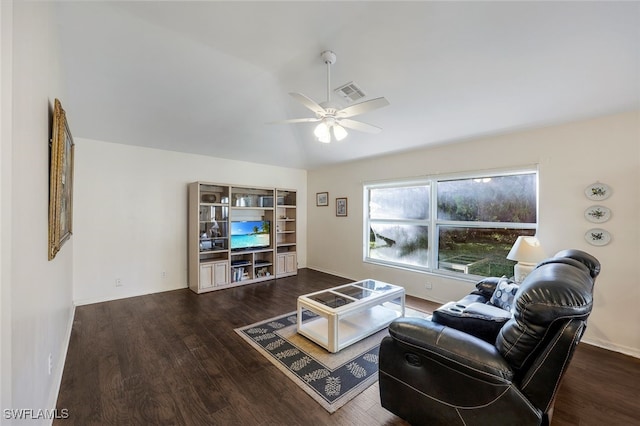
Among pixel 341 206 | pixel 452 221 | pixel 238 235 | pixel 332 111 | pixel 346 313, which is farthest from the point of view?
pixel 341 206

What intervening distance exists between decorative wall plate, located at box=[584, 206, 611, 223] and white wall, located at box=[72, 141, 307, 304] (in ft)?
17.8

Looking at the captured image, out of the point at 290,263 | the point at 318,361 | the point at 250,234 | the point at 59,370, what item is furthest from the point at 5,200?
the point at 290,263

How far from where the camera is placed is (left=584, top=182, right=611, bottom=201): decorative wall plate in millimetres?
2789

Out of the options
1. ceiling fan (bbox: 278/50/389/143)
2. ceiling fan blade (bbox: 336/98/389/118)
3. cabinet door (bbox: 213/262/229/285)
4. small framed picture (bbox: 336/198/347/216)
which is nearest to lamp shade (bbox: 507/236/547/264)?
ceiling fan (bbox: 278/50/389/143)

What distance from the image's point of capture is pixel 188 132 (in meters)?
4.19

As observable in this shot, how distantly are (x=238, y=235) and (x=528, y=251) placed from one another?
14.4ft

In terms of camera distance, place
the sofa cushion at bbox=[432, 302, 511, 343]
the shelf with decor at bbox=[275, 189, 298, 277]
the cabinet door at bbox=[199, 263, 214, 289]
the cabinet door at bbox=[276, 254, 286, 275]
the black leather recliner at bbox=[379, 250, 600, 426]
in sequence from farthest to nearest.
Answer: the shelf with decor at bbox=[275, 189, 298, 277]
the cabinet door at bbox=[276, 254, 286, 275]
the cabinet door at bbox=[199, 263, 214, 289]
the sofa cushion at bbox=[432, 302, 511, 343]
the black leather recliner at bbox=[379, 250, 600, 426]

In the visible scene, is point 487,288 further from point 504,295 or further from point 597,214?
point 597,214

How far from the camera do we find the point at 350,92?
3.15 m

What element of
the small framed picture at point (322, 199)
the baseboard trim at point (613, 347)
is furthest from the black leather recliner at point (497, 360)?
the small framed picture at point (322, 199)

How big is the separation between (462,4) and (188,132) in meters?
3.86

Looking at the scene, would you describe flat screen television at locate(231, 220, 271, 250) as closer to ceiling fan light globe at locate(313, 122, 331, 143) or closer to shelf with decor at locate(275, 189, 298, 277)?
shelf with decor at locate(275, 189, 298, 277)

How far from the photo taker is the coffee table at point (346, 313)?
8.76 feet

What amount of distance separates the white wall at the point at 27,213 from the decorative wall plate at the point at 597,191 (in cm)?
450
